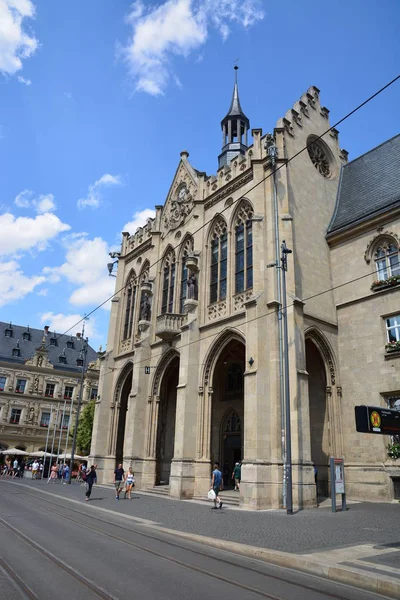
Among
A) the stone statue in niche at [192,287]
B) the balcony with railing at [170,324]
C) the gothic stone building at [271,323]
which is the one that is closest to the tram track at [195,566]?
the gothic stone building at [271,323]

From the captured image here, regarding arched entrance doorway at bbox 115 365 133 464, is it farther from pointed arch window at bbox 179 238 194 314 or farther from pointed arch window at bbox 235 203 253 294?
pointed arch window at bbox 235 203 253 294

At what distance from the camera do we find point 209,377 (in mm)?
22234

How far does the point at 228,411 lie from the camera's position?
81.7 feet

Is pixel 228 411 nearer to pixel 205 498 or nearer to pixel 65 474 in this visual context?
pixel 205 498

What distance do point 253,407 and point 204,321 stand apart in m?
6.90

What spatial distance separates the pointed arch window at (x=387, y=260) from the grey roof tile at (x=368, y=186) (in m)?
1.77

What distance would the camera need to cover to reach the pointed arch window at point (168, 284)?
27672 millimetres

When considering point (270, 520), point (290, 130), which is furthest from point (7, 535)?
point (290, 130)

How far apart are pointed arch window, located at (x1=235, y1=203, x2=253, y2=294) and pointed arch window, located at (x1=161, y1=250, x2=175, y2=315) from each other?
5.89 metres

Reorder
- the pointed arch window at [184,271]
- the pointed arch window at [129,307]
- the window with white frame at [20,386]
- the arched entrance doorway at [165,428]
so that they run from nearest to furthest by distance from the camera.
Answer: the arched entrance doorway at [165,428], the pointed arch window at [184,271], the pointed arch window at [129,307], the window with white frame at [20,386]

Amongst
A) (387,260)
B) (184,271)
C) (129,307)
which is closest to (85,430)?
(129,307)

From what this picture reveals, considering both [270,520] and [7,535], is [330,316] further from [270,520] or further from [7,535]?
[7,535]

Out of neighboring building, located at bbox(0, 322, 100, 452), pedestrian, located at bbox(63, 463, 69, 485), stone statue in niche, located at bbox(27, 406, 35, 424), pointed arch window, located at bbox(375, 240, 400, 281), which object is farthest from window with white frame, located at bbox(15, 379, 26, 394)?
pointed arch window, located at bbox(375, 240, 400, 281)

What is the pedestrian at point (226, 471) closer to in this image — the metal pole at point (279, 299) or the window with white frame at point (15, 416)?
the metal pole at point (279, 299)
